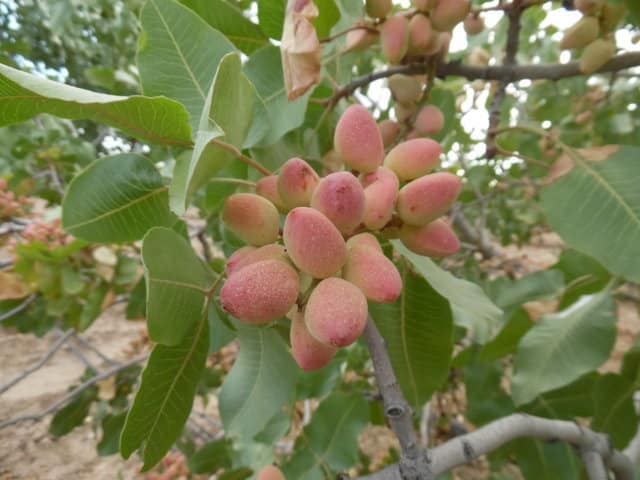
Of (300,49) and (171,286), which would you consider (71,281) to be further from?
(300,49)

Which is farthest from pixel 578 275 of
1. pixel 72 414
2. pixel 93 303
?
pixel 72 414

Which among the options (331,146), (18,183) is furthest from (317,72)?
(18,183)

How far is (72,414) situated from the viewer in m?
1.49

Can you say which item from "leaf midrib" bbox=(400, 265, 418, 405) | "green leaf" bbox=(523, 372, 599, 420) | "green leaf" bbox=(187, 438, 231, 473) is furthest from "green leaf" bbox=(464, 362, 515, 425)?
"green leaf" bbox=(187, 438, 231, 473)

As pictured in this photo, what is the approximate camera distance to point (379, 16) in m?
0.72

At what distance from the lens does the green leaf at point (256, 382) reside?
65 centimetres

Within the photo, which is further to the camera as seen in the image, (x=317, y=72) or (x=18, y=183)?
(x=18, y=183)

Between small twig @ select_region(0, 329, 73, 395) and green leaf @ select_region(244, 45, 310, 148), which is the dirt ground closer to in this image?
small twig @ select_region(0, 329, 73, 395)

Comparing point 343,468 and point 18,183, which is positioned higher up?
point 18,183

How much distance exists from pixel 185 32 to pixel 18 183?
1.53 meters

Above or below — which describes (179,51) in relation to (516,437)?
above

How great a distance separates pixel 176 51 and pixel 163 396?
393mm

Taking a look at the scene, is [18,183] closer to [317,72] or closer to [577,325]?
[317,72]

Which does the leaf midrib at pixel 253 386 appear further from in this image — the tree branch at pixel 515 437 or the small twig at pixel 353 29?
the small twig at pixel 353 29
